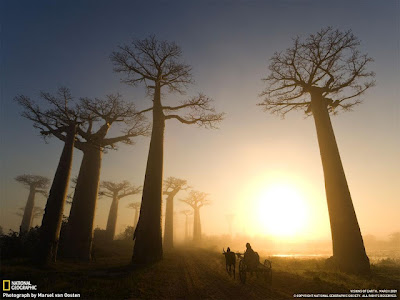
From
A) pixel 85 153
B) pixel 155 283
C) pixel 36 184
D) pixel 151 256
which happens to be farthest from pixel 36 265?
pixel 36 184

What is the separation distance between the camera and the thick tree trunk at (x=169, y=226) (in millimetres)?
29086

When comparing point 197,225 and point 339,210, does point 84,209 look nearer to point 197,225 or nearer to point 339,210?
point 339,210

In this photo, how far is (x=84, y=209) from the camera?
13.2m

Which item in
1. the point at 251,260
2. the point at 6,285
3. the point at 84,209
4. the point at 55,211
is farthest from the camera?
the point at 84,209

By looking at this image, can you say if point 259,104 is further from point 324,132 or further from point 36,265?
point 36,265

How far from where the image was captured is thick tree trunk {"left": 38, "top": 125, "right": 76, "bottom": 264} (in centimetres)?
912

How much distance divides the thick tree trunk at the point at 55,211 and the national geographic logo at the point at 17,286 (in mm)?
3148

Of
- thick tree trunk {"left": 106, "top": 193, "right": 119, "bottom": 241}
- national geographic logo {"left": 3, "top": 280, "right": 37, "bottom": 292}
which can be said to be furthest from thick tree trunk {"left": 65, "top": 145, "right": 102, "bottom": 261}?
thick tree trunk {"left": 106, "top": 193, "right": 119, "bottom": 241}

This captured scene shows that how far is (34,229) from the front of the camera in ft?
49.6

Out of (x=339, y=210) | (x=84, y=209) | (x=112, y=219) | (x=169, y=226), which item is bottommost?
(x=169, y=226)

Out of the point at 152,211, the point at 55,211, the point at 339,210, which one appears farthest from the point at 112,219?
the point at 339,210

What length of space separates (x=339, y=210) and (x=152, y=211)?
8.77 m

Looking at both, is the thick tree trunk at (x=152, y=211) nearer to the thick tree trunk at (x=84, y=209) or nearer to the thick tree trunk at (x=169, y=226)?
the thick tree trunk at (x=84, y=209)

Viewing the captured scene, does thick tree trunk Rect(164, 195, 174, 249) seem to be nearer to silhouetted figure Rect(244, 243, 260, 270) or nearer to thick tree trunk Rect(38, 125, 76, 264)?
thick tree trunk Rect(38, 125, 76, 264)
